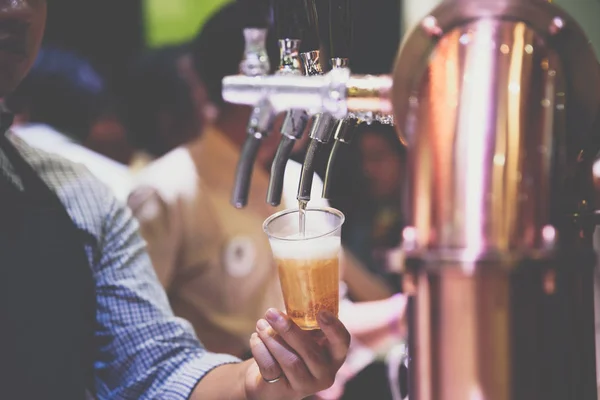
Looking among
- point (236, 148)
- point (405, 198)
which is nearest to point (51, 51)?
point (236, 148)

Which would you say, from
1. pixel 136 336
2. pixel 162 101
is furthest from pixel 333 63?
pixel 162 101

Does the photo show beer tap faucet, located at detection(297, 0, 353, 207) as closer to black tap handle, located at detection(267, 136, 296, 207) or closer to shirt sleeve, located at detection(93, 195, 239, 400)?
black tap handle, located at detection(267, 136, 296, 207)

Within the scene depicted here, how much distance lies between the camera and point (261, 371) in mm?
1140

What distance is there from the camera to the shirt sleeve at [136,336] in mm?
1402

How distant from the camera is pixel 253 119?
0.77 metres

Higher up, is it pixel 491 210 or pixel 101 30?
pixel 101 30

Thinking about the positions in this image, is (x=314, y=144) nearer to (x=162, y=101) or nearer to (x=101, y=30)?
(x=162, y=101)

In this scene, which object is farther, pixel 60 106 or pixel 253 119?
pixel 60 106

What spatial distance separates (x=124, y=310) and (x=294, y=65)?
0.78 meters

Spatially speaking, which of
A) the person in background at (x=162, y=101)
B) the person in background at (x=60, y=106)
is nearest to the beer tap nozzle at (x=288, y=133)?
the person in background at (x=60, y=106)

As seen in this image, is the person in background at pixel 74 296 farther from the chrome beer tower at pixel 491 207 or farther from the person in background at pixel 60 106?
the person in background at pixel 60 106

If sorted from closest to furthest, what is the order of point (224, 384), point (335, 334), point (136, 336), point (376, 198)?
point (335, 334) → point (224, 384) → point (136, 336) → point (376, 198)

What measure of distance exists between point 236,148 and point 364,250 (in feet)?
6.53

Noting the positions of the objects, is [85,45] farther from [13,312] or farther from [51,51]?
[13,312]
